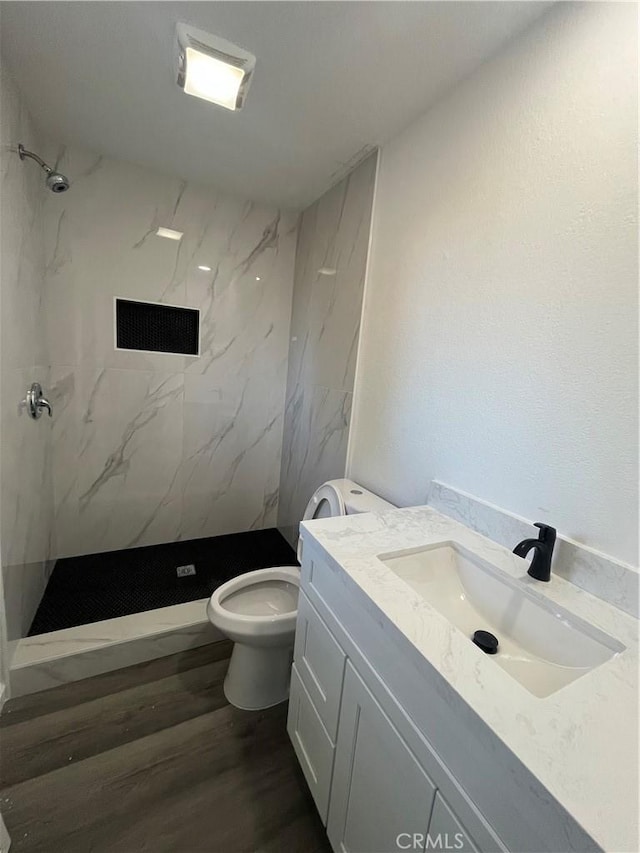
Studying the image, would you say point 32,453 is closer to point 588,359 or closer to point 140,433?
point 140,433

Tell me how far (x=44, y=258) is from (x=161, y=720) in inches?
84.2

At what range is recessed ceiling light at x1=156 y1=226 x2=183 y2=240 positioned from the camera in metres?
1.98

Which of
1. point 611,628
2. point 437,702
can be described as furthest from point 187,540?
point 611,628

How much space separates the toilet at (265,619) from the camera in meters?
1.28

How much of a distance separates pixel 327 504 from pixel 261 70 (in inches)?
63.0

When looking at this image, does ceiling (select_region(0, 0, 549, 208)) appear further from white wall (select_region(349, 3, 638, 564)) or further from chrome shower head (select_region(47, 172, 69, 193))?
chrome shower head (select_region(47, 172, 69, 193))

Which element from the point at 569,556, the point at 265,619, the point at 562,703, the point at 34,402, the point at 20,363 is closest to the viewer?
the point at 562,703

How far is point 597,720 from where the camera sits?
20.5 inches

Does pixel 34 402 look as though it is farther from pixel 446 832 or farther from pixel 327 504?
pixel 446 832

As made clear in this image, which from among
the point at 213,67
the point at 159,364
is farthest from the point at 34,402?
the point at 213,67

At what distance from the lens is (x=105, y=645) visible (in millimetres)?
1458

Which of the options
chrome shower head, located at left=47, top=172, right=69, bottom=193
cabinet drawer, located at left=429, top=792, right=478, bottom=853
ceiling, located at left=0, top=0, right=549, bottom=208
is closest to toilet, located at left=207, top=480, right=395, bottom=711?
cabinet drawer, located at left=429, top=792, right=478, bottom=853

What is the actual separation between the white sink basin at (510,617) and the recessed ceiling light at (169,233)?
206 cm

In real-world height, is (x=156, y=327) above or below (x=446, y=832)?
above
